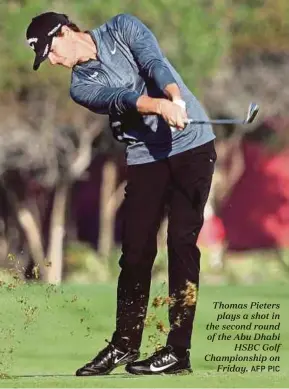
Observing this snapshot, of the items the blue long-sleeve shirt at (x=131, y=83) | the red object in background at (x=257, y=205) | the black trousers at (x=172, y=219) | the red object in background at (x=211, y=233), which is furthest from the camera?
the red object in background at (x=257, y=205)

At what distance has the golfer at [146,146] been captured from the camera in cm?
790

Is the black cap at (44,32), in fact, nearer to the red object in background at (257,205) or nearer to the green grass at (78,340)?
the green grass at (78,340)

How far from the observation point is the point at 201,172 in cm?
802

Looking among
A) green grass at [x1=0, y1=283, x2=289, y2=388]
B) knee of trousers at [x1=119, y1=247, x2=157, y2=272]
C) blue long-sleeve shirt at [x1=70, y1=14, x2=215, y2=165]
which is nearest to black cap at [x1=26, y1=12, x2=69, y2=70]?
blue long-sleeve shirt at [x1=70, y1=14, x2=215, y2=165]

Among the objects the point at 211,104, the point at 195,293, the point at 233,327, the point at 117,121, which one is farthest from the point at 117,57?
the point at 211,104

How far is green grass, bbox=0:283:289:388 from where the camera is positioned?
25.3 feet

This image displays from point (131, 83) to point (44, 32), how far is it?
1.66ft

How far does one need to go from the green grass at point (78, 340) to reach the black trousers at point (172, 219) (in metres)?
0.46

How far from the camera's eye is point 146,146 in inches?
313

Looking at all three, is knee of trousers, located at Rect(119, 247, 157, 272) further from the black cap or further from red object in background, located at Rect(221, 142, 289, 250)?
red object in background, located at Rect(221, 142, 289, 250)

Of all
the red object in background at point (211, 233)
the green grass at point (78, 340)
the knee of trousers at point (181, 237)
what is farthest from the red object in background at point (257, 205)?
the knee of trousers at point (181, 237)

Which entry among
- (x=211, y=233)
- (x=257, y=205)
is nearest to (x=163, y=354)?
(x=211, y=233)

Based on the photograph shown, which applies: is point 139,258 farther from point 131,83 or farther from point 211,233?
point 211,233

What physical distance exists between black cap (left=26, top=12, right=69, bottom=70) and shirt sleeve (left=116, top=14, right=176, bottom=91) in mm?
303
